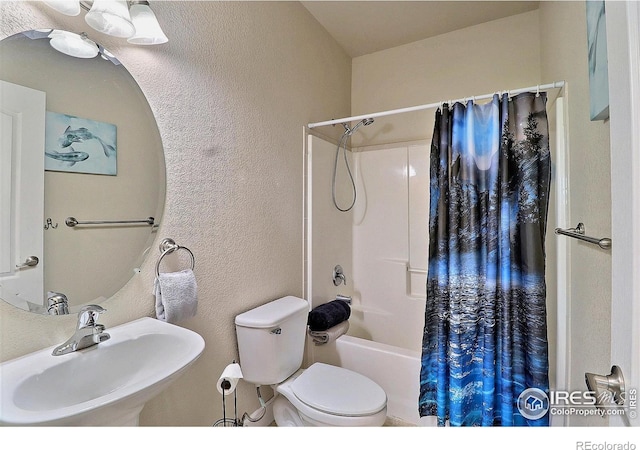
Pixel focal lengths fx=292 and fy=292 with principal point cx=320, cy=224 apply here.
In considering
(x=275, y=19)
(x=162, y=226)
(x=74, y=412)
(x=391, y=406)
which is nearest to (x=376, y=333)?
(x=391, y=406)

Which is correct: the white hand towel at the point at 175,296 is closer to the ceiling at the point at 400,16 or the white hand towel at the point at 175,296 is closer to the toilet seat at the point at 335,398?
the toilet seat at the point at 335,398

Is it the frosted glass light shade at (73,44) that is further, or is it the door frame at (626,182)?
the frosted glass light shade at (73,44)

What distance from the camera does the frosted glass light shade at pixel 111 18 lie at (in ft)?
3.03

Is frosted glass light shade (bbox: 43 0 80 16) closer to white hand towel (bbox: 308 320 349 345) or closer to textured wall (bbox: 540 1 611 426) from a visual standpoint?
textured wall (bbox: 540 1 611 426)

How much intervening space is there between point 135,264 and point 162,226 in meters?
0.17

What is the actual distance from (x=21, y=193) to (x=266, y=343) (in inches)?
42.3

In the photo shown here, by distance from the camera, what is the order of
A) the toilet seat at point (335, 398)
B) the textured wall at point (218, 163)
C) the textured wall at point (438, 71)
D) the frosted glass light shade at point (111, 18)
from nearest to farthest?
the frosted glass light shade at point (111, 18), the textured wall at point (218, 163), the toilet seat at point (335, 398), the textured wall at point (438, 71)

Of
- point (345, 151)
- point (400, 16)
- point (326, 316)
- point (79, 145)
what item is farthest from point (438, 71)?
point (79, 145)

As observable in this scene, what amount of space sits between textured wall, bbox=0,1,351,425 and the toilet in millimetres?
121

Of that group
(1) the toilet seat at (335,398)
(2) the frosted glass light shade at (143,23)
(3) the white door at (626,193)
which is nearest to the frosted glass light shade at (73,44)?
(2) the frosted glass light shade at (143,23)

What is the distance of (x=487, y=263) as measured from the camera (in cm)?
138

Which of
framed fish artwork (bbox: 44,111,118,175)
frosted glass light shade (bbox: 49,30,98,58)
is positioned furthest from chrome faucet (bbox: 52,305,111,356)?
frosted glass light shade (bbox: 49,30,98,58)

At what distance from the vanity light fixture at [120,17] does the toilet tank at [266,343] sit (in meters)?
1.23

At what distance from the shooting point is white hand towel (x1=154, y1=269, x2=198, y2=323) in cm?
109
